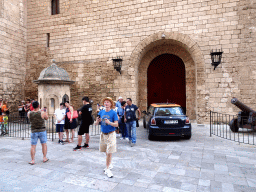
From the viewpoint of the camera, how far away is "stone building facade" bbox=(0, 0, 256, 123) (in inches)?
380

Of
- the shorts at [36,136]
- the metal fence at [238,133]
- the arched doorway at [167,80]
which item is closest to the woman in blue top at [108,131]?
the shorts at [36,136]

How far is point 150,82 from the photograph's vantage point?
42.9 ft

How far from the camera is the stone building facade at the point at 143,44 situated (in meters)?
9.66

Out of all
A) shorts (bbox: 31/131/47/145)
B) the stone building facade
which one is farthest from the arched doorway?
shorts (bbox: 31/131/47/145)

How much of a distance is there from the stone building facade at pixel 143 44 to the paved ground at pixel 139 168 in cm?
479

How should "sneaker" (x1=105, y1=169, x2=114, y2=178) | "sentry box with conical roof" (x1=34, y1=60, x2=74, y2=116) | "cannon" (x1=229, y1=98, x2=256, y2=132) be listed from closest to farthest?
"sneaker" (x1=105, y1=169, x2=114, y2=178)
"cannon" (x1=229, y1=98, x2=256, y2=132)
"sentry box with conical roof" (x1=34, y1=60, x2=74, y2=116)

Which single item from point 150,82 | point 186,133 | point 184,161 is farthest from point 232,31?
point 184,161

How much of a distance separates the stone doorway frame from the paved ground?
4589mm

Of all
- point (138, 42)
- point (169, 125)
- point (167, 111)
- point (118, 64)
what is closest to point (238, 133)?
point (169, 125)

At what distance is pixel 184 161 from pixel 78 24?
1102 centimetres

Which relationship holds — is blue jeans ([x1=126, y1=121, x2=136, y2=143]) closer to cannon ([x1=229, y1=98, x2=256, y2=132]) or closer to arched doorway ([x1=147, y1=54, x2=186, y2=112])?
cannon ([x1=229, y1=98, x2=256, y2=132])

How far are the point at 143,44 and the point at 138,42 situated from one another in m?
0.35

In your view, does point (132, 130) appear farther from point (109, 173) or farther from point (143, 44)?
point (143, 44)

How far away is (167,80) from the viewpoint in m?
12.9
